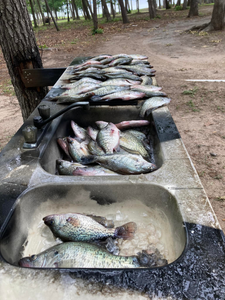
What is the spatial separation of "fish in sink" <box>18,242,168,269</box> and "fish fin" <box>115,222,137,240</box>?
0.62 feet

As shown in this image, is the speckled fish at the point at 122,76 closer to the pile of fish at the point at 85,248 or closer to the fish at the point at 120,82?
the fish at the point at 120,82

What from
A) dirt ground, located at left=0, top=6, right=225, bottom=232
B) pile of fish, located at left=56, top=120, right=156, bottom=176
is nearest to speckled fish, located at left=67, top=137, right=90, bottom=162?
pile of fish, located at left=56, top=120, right=156, bottom=176

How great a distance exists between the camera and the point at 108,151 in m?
2.42

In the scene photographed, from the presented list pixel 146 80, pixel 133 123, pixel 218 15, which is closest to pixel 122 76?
pixel 146 80

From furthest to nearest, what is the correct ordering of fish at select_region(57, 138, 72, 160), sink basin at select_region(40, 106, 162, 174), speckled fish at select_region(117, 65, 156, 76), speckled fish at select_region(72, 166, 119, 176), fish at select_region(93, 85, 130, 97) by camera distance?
speckled fish at select_region(117, 65, 156, 76) → fish at select_region(93, 85, 130, 97) → sink basin at select_region(40, 106, 162, 174) → fish at select_region(57, 138, 72, 160) → speckled fish at select_region(72, 166, 119, 176)

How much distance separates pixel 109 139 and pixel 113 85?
122 cm

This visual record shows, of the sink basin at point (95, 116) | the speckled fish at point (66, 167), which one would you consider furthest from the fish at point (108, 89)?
the speckled fish at point (66, 167)

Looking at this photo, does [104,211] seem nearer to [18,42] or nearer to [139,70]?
[139,70]

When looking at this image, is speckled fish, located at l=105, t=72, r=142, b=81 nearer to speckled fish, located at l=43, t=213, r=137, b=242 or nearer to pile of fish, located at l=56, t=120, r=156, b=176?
pile of fish, located at l=56, t=120, r=156, b=176

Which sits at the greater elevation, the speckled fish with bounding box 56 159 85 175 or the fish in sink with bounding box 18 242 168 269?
the speckled fish with bounding box 56 159 85 175

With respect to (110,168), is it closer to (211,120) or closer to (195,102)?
(211,120)

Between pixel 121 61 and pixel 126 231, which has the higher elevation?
pixel 121 61

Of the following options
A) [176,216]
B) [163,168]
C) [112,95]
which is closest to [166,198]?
[176,216]

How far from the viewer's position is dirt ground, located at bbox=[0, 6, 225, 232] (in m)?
4.00
